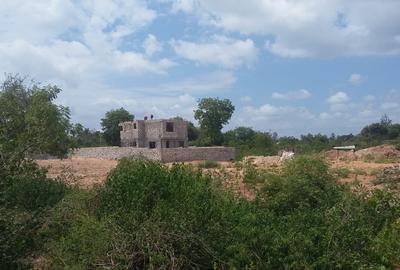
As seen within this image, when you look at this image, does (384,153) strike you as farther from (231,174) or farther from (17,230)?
(17,230)

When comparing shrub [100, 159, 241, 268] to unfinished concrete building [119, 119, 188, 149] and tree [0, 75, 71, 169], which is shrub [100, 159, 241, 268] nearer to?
tree [0, 75, 71, 169]

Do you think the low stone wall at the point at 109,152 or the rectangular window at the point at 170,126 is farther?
the rectangular window at the point at 170,126

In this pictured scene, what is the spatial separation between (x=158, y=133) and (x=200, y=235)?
41.8 metres

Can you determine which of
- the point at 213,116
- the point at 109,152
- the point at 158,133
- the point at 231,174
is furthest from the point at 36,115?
the point at 213,116

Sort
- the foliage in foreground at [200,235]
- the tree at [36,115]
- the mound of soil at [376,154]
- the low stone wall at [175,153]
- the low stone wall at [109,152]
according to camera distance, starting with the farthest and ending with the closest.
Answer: the low stone wall at [109,152]
the low stone wall at [175,153]
the mound of soil at [376,154]
the tree at [36,115]
the foliage in foreground at [200,235]

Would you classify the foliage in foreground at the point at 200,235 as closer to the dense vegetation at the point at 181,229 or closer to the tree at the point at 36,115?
the dense vegetation at the point at 181,229

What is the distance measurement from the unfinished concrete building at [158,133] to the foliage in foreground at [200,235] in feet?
130

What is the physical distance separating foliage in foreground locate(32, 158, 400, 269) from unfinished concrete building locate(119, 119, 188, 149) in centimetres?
3960

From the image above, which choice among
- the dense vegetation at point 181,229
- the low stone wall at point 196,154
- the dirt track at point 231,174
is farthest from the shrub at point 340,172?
the low stone wall at point 196,154

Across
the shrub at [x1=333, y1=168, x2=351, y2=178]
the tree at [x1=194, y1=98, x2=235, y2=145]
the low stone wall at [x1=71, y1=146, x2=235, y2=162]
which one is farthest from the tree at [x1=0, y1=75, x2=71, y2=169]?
the tree at [x1=194, y1=98, x2=235, y2=145]

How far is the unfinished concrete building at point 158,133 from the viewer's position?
160 feet

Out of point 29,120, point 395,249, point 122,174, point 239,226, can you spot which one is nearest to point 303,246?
point 239,226

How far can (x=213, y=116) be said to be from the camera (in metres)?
56.2

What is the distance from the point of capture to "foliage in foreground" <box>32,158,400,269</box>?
6984 mm
